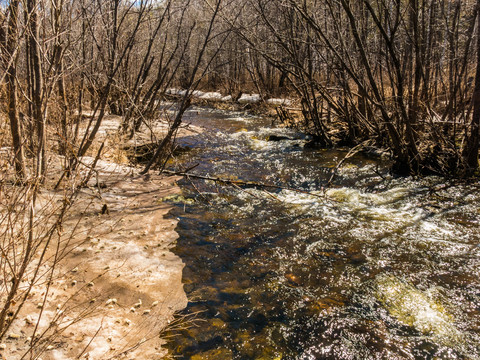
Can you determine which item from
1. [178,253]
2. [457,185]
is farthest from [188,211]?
[457,185]

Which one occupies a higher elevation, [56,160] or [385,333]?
[56,160]

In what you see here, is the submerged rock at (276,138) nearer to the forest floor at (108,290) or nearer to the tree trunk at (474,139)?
the tree trunk at (474,139)

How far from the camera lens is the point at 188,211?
568 cm

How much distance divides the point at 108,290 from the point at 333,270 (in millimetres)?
2400

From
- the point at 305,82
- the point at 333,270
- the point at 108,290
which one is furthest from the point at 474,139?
the point at 108,290

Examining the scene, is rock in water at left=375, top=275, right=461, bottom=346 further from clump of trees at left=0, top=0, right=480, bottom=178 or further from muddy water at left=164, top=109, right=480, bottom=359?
clump of trees at left=0, top=0, right=480, bottom=178

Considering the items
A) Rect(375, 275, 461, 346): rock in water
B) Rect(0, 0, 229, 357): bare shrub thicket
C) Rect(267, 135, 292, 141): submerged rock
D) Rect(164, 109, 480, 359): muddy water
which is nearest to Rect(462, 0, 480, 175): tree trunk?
Rect(164, 109, 480, 359): muddy water

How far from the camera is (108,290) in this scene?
3379mm

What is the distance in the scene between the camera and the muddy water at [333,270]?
296cm

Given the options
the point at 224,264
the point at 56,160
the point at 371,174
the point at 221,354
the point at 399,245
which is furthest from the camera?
the point at 371,174

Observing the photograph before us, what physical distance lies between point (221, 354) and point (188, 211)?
10.1 ft

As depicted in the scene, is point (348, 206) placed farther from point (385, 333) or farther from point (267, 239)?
point (385, 333)

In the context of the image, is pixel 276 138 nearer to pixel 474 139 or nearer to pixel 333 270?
pixel 474 139

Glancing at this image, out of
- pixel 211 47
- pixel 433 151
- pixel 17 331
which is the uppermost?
pixel 211 47
